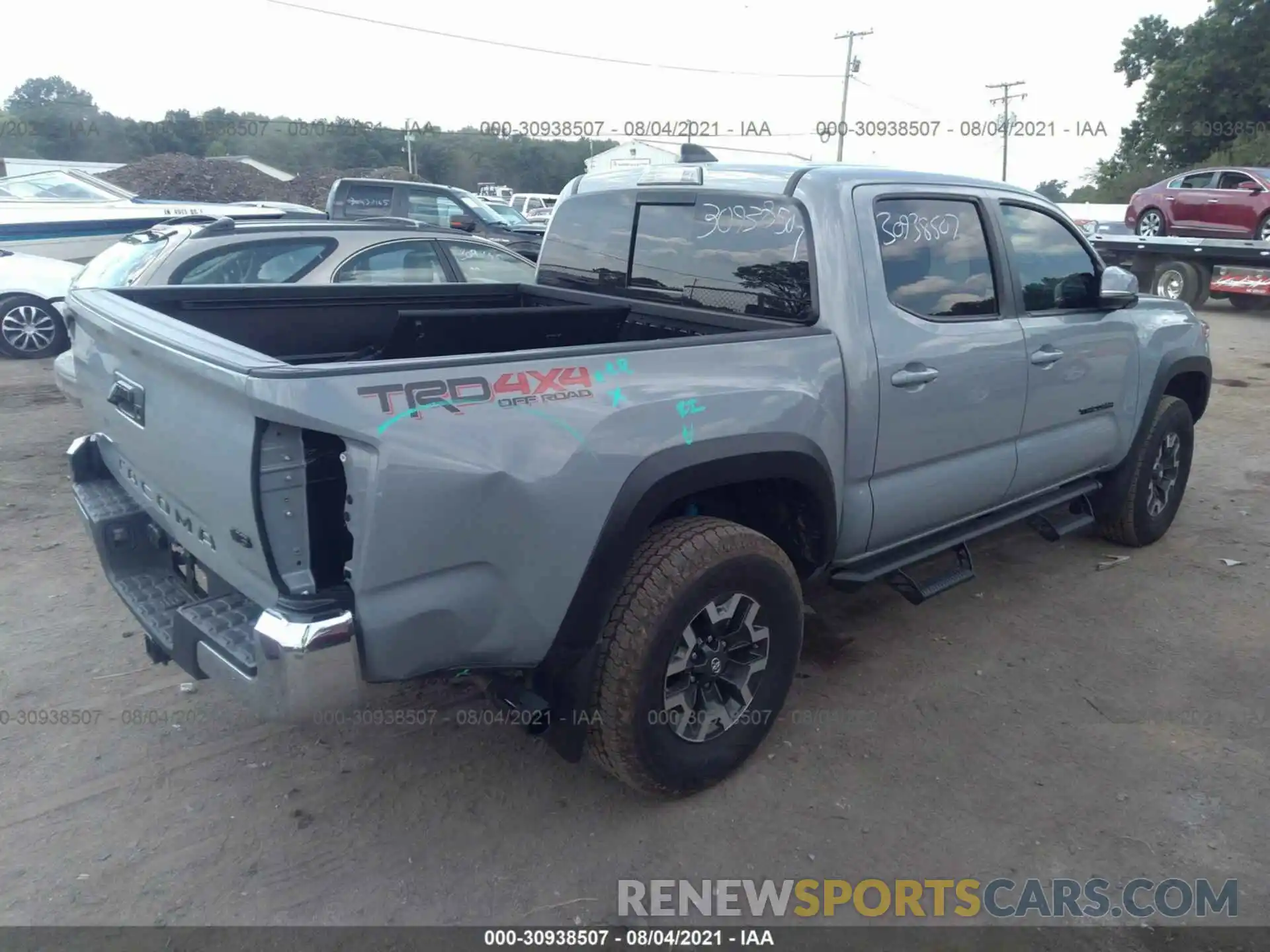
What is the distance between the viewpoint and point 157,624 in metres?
2.78

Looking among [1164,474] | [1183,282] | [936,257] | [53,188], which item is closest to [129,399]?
[936,257]

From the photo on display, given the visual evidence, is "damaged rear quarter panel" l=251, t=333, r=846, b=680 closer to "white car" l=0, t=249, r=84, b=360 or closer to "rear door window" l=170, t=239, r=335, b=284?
"rear door window" l=170, t=239, r=335, b=284

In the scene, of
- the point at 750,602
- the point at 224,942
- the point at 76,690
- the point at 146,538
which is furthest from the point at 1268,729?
the point at 76,690

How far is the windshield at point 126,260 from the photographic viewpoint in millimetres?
5863

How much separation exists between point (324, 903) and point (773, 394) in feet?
6.59

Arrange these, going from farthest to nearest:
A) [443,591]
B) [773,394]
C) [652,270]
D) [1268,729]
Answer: [652,270], [1268,729], [773,394], [443,591]

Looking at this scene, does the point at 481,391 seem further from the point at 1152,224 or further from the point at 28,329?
the point at 1152,224

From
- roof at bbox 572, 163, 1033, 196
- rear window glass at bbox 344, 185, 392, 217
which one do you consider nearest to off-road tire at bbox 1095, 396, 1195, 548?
roof at bbox 572, 163, 1033, 196

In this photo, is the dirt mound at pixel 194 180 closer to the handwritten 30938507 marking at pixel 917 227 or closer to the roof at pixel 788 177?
the roof at pixel 788 177

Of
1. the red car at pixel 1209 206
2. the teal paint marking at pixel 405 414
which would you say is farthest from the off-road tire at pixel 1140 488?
the red car at pixel 1209 206

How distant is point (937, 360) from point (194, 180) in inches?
992

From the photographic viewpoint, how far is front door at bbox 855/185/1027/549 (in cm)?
339

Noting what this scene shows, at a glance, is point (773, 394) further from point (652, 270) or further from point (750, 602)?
point (652, 270)

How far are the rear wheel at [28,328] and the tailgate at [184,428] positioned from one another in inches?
315
